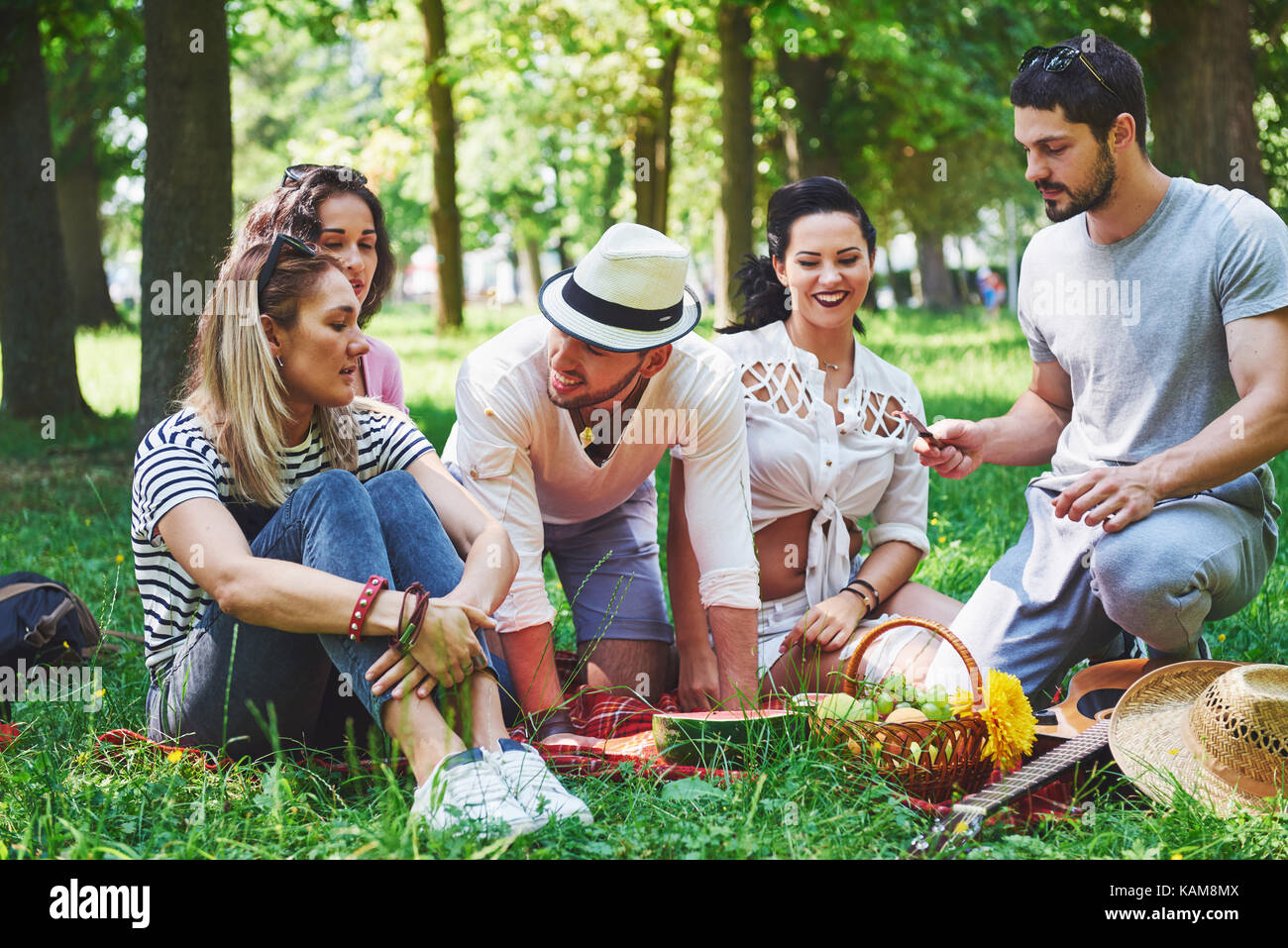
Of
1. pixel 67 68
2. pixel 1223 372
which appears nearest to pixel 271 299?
pixel 1223 372

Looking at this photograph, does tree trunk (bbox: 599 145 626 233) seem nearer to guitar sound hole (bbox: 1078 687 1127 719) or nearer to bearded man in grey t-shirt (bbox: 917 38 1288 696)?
bearded man in grey t-shirt (bbox: 917 38 1288 696)

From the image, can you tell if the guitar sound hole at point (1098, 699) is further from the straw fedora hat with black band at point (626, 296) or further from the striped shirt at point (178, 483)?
the striped shirt at point (178, 483)

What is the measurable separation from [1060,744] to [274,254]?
2.35 m

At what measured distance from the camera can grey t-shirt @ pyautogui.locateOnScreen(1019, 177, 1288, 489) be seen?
3.39m

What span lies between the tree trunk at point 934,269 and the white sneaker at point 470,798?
28.6m

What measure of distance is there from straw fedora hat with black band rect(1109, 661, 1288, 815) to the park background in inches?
3.9

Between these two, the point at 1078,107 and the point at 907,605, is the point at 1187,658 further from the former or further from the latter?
the point at 1078,107

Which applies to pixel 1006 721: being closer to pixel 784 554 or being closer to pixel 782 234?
pixel 784 554

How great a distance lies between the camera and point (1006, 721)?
2939 mm

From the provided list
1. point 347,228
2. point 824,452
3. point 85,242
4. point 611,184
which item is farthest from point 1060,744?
point 611,184

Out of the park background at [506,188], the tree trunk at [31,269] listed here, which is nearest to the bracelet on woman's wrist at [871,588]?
the park background at [506,188]

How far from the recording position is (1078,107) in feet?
11.3

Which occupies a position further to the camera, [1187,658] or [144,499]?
[1187,658]
